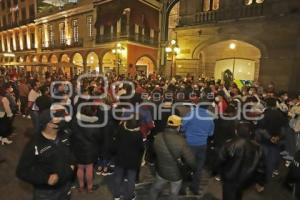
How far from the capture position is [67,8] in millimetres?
29141

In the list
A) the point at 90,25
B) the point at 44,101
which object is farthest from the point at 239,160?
the point at 90,25

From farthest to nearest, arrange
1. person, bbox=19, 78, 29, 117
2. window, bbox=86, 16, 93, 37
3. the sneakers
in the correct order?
window, bbox=86, 16, 93, 37
person, bbox=19, 78, 29, 117
the sneakers

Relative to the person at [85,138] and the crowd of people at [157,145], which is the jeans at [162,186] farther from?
the person at [85,138]

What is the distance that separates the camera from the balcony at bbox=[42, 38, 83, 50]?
93.1 feet

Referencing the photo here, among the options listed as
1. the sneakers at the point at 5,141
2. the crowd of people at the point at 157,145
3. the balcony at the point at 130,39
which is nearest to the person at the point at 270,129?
the crowd of people at the point at 157,145

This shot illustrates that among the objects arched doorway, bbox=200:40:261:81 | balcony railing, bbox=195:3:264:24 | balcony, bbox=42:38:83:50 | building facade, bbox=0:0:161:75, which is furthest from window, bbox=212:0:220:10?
balcony, bbox=42:38:83:50

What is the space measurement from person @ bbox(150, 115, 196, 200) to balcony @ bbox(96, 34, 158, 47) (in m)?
20.6

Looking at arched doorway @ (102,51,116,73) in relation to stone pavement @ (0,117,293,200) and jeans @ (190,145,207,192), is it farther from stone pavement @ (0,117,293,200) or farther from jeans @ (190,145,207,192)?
jeans @ (190,145,207,192)

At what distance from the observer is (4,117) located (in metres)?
7.61

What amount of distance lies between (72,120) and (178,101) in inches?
111

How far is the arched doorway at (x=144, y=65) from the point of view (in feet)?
86.2

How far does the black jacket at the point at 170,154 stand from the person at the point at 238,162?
53 centimetres

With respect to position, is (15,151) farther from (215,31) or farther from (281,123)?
(215,31)

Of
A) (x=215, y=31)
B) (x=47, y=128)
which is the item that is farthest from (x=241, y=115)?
(x=215, y=31)
